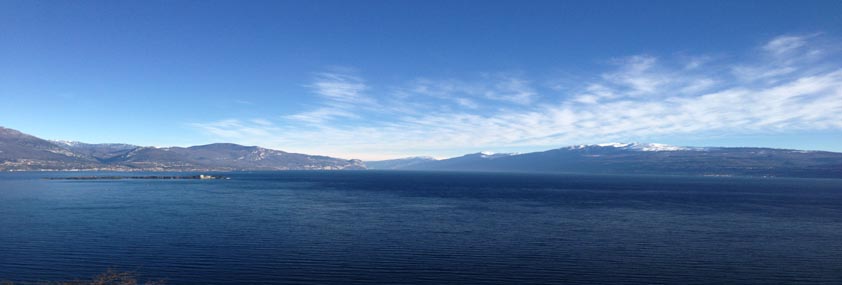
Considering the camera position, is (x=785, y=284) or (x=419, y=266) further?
(x=419, y=266)

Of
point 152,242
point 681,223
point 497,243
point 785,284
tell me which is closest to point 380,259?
point 497,243

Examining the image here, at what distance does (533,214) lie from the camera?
10519 cm

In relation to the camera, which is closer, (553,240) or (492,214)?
(553,240)

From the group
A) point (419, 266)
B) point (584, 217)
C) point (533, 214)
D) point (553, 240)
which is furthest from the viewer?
point (533, 214)

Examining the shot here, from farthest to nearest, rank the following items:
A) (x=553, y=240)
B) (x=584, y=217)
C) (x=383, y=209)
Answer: (x=383, y=209)
(x=584, y=217)
(x=553, y=240)

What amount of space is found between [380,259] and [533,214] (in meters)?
59.5

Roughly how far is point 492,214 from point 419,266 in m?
55.7

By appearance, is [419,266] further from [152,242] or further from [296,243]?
[152,242]

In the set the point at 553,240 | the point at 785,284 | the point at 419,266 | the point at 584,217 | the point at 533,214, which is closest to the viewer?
the point at 785,284

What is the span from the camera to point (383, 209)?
374 feet

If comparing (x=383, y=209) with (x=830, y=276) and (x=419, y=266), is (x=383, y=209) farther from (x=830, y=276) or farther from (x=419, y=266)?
(x=830, y=276)

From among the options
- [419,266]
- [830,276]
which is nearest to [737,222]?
[830,276]

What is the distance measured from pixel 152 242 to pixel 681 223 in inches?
3800

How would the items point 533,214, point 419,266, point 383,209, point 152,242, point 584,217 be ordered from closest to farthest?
point 419,266
point 152,242
point 584,217
point 533,214
point 383,209
